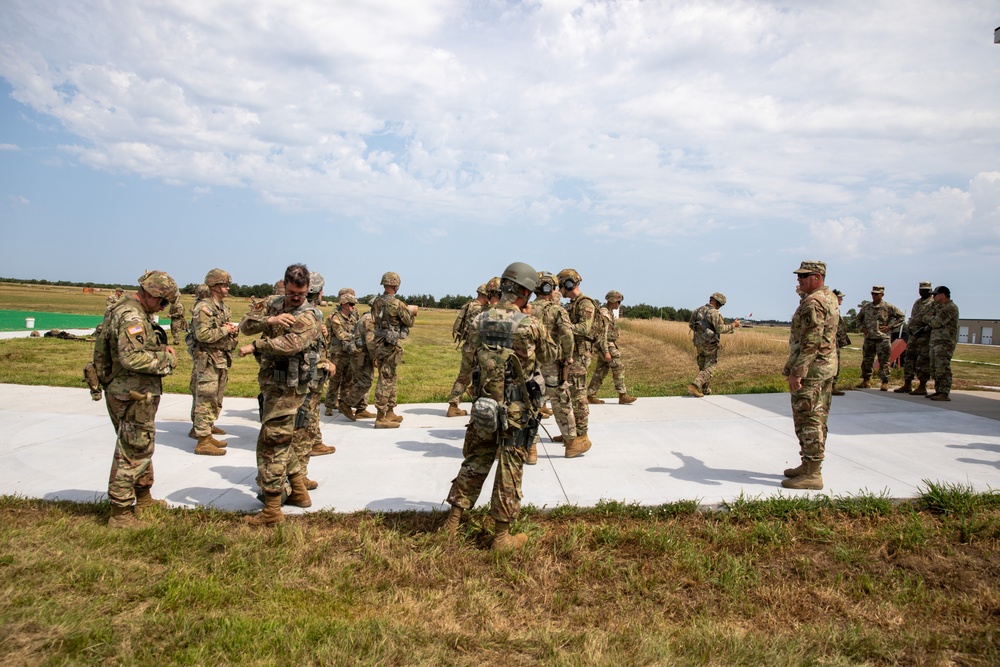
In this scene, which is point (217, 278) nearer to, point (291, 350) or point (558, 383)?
point (291, 350)

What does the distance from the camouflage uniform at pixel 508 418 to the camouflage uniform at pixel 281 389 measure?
52.9 inches

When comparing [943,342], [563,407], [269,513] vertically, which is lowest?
[269,513]

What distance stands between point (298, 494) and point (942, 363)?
10130mm

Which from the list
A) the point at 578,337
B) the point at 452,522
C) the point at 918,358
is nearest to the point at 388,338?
the point at 578,337

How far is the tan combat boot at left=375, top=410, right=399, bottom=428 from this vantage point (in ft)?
27.6

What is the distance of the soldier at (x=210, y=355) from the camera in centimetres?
689

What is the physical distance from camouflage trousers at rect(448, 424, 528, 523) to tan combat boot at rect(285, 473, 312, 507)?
Result: 4.59 ft

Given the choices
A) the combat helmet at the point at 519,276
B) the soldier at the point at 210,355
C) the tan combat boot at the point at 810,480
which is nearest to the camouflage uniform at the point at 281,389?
the combat helmet at the point at 519,276

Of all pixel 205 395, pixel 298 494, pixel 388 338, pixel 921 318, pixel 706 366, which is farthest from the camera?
pixel 706 366

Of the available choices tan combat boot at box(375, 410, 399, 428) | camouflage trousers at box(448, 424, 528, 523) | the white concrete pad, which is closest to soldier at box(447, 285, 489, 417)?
the white concrete pad

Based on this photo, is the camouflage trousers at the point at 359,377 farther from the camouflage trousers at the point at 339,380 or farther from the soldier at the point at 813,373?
the soldier at the point at 813,373

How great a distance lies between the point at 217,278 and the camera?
23.2 ft

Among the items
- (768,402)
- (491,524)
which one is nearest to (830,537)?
(491,524)

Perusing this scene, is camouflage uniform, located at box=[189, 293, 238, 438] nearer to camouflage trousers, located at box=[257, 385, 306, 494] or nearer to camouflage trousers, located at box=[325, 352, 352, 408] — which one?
camouflage trousers, located at box=[325, 352, 352, 408]
